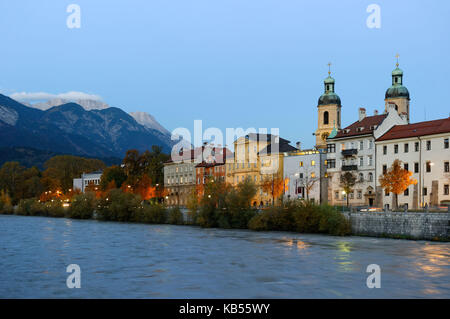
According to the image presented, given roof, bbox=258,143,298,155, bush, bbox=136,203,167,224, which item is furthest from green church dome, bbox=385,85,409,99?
bush, bbox=136,203,167,224

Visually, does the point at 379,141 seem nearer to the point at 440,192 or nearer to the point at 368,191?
the point at 368,191

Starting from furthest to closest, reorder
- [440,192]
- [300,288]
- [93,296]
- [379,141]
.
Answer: [379,141] → [440,192] → [300,288] → [93,296]

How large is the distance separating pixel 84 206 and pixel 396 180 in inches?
2131

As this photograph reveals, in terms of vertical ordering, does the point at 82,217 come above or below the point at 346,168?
below

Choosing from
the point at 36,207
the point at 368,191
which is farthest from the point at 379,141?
the point at 36,207

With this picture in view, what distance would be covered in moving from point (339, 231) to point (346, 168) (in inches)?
1132

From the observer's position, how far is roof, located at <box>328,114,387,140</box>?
80.8 meters

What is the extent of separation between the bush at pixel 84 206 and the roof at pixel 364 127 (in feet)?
138

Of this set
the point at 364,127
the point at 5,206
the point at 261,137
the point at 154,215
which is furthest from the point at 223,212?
the point at 5,206

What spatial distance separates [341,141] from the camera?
8569 cm

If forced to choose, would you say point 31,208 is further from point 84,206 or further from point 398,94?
point 398,94

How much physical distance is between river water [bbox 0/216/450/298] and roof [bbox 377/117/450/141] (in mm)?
23743

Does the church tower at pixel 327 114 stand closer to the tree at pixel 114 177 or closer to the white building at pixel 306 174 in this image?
the white building at pixel 306 174

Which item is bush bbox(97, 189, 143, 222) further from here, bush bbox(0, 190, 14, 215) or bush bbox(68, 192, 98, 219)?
bush bbox(0, 190, 14, 215)
